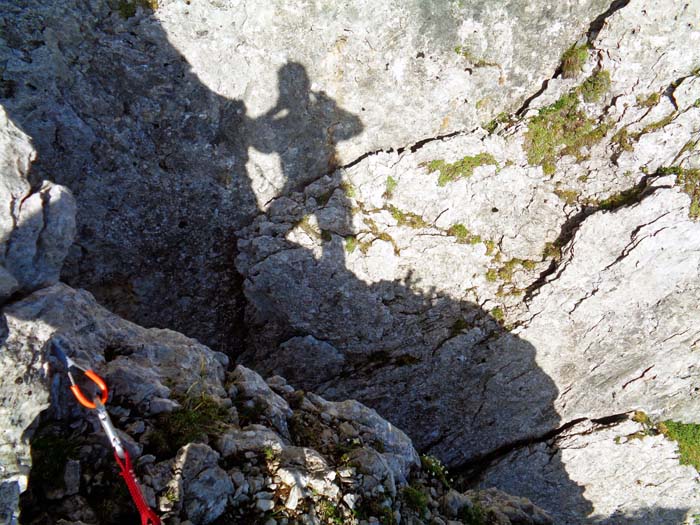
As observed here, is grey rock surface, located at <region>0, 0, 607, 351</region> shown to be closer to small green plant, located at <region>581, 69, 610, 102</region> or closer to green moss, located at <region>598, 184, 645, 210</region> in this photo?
small green plant, located at <region>581, 69, 610, 102</region>

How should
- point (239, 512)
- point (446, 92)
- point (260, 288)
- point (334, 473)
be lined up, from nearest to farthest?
point (239, 512) → point (334, 473) → point (446, 92) → point (260, 288)

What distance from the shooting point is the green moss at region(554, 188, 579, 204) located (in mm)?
9031

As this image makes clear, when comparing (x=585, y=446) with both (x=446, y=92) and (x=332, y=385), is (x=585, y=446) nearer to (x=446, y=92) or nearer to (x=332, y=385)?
(x=332, y=385)

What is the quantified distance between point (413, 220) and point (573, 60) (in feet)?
14.4

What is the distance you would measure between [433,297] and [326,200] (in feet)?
10.4

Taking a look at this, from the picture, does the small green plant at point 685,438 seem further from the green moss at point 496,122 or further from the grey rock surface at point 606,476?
the green moss at point 496,122

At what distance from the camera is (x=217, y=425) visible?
549 cm

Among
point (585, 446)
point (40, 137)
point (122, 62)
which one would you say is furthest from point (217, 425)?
point (585, 446)

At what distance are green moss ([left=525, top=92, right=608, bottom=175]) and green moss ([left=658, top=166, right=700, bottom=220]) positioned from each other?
5.07ft

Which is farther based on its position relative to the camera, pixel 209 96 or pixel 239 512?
pixel 209 96

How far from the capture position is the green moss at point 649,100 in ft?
27.4

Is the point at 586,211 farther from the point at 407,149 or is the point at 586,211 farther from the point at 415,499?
the point at 415,499

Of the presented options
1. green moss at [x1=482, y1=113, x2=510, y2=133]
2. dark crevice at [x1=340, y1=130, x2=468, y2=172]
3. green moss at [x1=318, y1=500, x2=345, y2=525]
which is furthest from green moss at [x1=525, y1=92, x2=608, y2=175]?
green moss at [x1=318, y1=500, x2=345, y2=525]

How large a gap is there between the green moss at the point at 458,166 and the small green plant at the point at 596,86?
2.12 m
